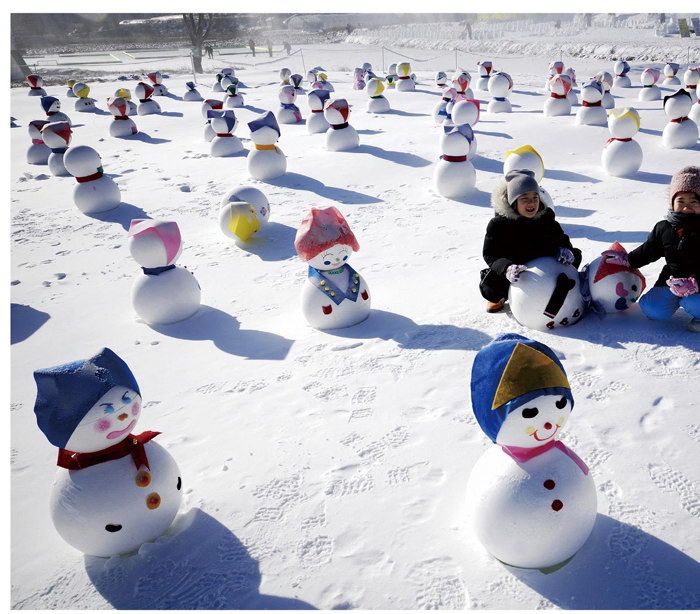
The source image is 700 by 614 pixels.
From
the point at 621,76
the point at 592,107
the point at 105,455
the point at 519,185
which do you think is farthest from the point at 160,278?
the point at 621,76

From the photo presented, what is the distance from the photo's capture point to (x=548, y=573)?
255 centimetres

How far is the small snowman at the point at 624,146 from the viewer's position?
8.02 m

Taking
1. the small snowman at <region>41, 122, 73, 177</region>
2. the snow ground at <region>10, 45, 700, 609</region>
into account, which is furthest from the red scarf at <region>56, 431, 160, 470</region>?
the small snowman at <region>41, 122, 73, 177</region>

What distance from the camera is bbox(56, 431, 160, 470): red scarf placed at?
2750 millimetres

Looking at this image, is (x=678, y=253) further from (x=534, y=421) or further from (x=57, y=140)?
(x=57, y=140)

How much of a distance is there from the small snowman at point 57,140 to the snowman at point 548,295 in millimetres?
9307

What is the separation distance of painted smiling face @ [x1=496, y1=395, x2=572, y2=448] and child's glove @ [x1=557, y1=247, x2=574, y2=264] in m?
2.21

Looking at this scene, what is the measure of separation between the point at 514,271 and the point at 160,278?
3149 mm

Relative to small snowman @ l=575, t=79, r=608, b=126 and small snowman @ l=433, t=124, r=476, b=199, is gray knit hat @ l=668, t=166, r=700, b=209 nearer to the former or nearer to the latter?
small snowman @ l=433, t=124, r=476, b=199

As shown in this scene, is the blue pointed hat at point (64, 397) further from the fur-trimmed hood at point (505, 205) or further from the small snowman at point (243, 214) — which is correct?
the small snowman at point (243, 214)

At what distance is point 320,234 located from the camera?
4590 mm

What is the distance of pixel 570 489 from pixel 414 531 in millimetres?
805
